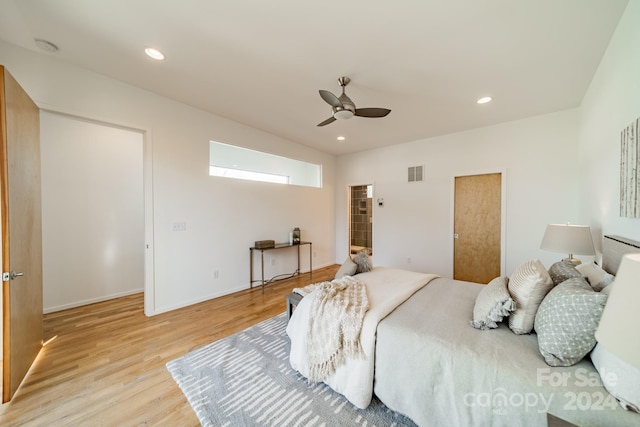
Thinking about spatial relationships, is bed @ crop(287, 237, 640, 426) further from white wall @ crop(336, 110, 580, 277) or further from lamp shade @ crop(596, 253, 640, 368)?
white wall @ crop(336, 110, 580, 277)

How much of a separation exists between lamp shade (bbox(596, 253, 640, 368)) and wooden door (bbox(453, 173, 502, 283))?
149 inches

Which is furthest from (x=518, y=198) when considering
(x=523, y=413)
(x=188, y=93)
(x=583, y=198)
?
(x=188, y=93)

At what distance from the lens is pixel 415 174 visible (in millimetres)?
4555

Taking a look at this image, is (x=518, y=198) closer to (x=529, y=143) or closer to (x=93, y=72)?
(x=529, y=143)

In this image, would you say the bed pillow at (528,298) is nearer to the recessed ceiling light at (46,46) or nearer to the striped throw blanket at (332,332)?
the striped throw blanket at (332,332)

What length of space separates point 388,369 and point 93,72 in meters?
3.97

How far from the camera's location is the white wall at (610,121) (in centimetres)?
153

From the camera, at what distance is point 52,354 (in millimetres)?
2115

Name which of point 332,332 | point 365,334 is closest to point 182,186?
point 332,332

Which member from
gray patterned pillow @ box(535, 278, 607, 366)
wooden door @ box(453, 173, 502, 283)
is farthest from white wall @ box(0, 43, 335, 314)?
gray patterned pillow @ box(535, 278, 607, 366)

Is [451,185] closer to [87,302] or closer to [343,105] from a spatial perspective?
[343,105]

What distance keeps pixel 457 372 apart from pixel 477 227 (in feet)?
11.1

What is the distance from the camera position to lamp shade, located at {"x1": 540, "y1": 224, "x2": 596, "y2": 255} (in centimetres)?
208

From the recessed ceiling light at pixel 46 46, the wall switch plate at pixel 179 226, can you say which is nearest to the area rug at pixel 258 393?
the wall switch plate at pixel 179 226
